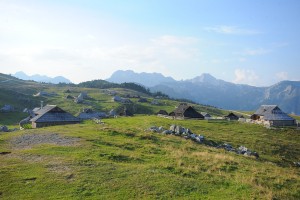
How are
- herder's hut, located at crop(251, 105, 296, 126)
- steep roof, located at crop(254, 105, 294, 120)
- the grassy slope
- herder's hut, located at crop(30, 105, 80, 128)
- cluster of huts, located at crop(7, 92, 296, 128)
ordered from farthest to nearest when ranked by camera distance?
steep roof, located at crop(254, 105, 294, 120)
herder's hut, located at crop(251, 105, 296, 126)
cluster of huts, located at crop(7, 92, 296, 128)
herder's hut, located at crop(30, 105, 80, 128)
the grassy slope

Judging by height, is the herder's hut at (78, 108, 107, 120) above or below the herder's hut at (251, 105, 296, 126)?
below

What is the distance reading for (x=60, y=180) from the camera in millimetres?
21406

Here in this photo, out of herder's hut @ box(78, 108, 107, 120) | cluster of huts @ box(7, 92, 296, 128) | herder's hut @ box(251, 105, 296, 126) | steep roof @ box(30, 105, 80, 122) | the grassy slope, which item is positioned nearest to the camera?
the grassy slope

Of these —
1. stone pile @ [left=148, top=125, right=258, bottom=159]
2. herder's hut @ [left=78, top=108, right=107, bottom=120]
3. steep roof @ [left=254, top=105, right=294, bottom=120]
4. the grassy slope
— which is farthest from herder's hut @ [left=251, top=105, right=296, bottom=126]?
the grassy slope

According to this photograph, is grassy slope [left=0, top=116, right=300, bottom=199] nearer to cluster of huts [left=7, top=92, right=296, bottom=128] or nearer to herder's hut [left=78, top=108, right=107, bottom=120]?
cluster of huts [left=7, top=92, right=296, bottom=128]

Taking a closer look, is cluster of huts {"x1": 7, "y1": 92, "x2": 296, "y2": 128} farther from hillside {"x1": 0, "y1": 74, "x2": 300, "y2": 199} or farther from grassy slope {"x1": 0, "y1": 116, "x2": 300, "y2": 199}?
grassy slope {"x1": 0, "y1": 116, "x2": 300, "y2": 199}

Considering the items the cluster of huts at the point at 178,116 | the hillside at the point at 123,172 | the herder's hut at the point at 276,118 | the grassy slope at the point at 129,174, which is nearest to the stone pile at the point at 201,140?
the hillside at the point at 123,172

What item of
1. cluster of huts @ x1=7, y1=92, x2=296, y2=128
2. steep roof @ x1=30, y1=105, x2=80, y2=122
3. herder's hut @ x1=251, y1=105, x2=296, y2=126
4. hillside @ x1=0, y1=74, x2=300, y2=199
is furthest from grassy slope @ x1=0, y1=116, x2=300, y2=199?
herder's hut @ x1=251, y1=105, x2=296, y2=126

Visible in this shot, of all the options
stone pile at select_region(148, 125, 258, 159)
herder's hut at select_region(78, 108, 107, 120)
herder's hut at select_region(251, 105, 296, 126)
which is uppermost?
herder's hut at select_region(251, 105, 296, 126)

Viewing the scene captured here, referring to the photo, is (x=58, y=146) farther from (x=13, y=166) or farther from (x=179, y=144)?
(x=179, y=144)

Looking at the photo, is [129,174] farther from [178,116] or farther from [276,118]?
[276,118]

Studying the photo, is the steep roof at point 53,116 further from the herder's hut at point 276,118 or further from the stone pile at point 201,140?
the herder's hut at point 276,118

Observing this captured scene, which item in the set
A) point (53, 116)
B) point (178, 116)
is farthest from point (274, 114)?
point (53, 116)

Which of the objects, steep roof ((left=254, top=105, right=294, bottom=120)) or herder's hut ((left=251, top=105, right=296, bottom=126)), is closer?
herder's hut ((left=251, top=105, right=296, bottom=126))
